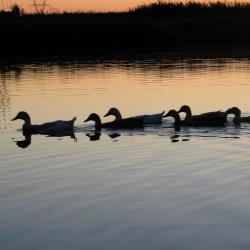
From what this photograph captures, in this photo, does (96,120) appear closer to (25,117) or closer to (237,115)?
(25,117)

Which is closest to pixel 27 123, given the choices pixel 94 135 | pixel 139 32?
pixel 94 135

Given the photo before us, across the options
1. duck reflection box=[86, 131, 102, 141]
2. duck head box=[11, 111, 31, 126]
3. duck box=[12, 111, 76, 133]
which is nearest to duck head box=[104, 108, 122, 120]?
duck reflection box=[86, 131, 102, 141]

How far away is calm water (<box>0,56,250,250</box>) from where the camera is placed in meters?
8.30

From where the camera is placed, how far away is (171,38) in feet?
151

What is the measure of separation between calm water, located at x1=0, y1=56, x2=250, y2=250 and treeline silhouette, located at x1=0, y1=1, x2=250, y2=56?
2000cm

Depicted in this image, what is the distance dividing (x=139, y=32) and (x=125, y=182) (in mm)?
34584

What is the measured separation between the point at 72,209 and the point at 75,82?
18.7m

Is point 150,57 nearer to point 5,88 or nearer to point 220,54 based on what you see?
point 220,54

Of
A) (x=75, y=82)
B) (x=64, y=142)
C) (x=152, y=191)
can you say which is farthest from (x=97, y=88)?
(x=152, y=191)

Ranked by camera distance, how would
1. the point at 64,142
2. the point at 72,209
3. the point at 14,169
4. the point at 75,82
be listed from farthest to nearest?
the point at 75,82, the point at 64,142, the point at 14,169, the point at 72,209

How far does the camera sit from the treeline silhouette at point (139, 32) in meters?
42.1

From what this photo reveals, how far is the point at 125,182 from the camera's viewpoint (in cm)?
1081

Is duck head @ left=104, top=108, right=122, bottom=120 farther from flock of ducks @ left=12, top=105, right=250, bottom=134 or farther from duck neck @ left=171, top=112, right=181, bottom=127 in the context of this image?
duck neck @ left=171, top=112, right=181, bottom=127

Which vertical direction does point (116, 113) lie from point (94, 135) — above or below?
above
